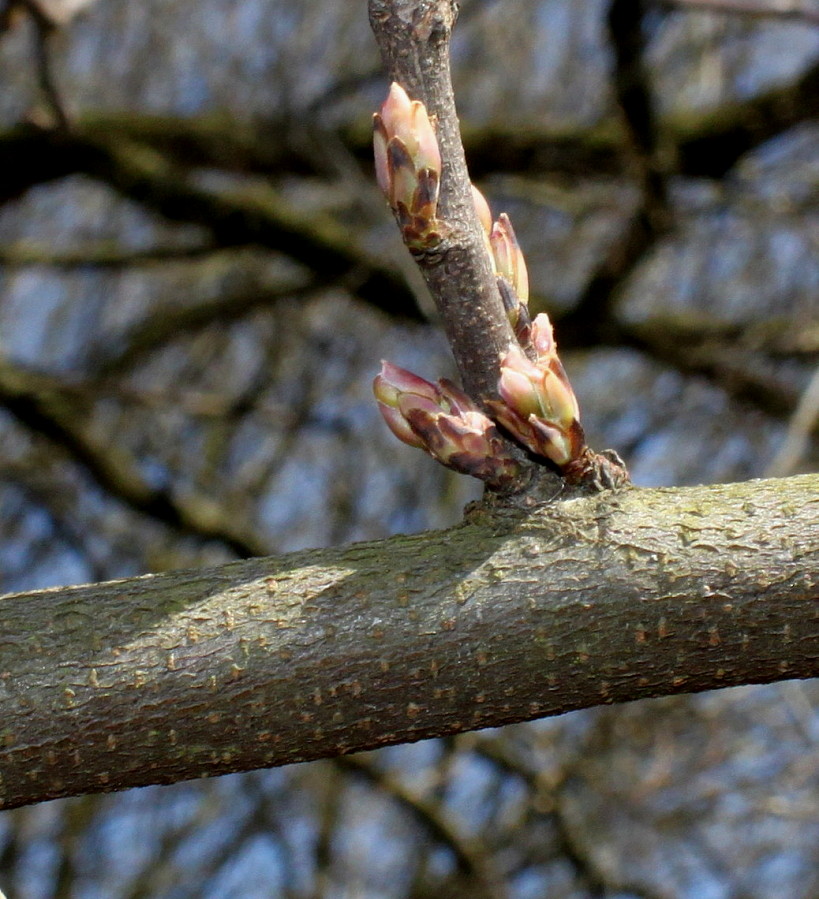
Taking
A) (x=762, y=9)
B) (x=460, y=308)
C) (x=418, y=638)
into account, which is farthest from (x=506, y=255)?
(x=762, y=9)

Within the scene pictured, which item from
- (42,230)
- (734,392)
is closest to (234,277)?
(42,230)

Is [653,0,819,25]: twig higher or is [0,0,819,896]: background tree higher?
[653,0,819,25]: twig

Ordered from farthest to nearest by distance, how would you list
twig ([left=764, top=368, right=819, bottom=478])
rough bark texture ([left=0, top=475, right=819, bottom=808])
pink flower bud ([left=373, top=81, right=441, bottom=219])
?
twig ([left=764, top=368, right=819, bottom=478])
rough bark texture ([left=0, top=475, right=819, bottom=808])
pink flower bud ([left=373, top=81, right=441, bottom=219])

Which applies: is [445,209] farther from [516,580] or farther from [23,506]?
[23,506]

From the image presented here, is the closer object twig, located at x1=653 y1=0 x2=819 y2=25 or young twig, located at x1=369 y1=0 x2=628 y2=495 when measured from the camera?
young twig, located at x1=369 y1=0 x2=628 y2=495

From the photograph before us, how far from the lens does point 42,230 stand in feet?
19.7

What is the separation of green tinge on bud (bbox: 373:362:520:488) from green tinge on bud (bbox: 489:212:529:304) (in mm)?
128

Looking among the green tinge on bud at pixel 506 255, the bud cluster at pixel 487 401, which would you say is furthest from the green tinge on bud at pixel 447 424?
the green tinge on bud at pixel 506 255

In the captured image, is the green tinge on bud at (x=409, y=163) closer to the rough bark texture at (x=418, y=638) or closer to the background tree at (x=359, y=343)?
the rough bark texture at (x=418, y=638)

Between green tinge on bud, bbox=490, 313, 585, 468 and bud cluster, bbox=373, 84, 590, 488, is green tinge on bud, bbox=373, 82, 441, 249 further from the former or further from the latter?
green tinge on bud, bbox=490, 313, 585, 468

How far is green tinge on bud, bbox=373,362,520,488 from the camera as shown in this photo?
116cm

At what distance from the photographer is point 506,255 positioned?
1195 mm

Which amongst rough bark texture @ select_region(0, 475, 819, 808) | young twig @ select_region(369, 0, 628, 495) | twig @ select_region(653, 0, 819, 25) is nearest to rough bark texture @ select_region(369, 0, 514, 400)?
young twig @ select_region(369, 0, 628, 495)

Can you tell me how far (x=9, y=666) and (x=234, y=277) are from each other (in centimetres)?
492
